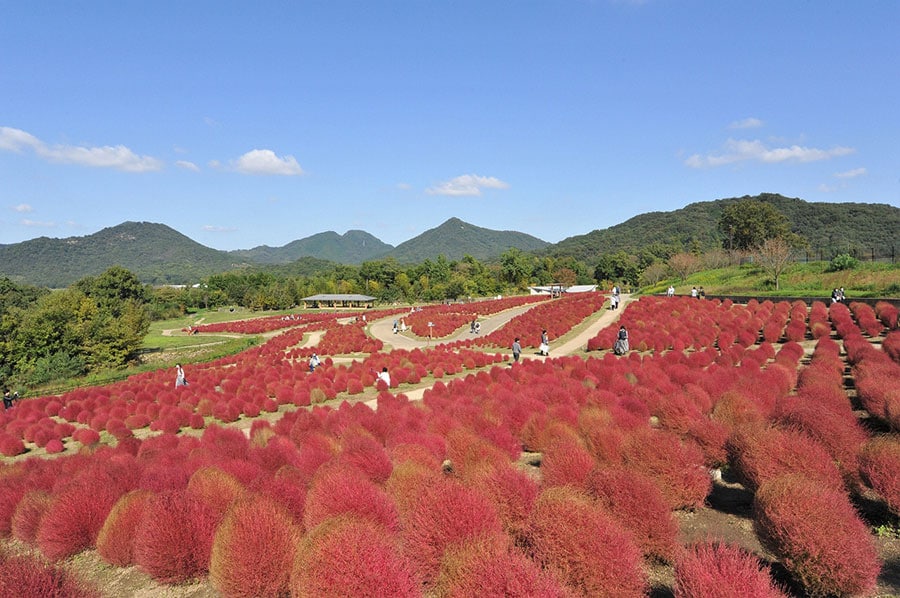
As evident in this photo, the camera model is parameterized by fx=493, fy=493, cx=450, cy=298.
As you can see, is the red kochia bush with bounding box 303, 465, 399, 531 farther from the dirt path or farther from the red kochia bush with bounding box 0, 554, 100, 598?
the dirt path

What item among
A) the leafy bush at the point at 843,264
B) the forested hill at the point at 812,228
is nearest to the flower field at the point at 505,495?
the leafy bush at the point at 843,264

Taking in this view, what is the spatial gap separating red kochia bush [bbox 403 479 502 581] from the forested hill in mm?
59442

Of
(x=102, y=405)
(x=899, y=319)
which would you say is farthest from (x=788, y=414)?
(x=102, y=405)

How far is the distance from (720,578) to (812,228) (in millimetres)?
149428

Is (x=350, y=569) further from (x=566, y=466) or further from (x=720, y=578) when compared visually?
(x=566, y=466)

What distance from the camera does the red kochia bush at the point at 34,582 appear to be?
12.9 feet

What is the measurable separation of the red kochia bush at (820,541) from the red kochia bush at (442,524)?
2803 mm

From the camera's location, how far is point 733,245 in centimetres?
8606

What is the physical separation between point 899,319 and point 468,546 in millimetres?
27168

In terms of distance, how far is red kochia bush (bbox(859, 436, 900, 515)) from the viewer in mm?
6148

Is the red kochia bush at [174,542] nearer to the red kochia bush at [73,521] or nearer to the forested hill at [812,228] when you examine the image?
the red kochia bush at [73,521]

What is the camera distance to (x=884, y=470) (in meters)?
6.21

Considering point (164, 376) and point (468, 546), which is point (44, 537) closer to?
point (468, 546)

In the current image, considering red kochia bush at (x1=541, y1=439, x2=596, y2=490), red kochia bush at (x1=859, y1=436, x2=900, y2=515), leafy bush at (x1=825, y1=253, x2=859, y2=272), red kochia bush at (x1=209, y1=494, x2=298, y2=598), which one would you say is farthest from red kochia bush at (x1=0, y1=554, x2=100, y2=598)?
leafy bush at (x1=825, y1=253, x2=859, y2=272)
